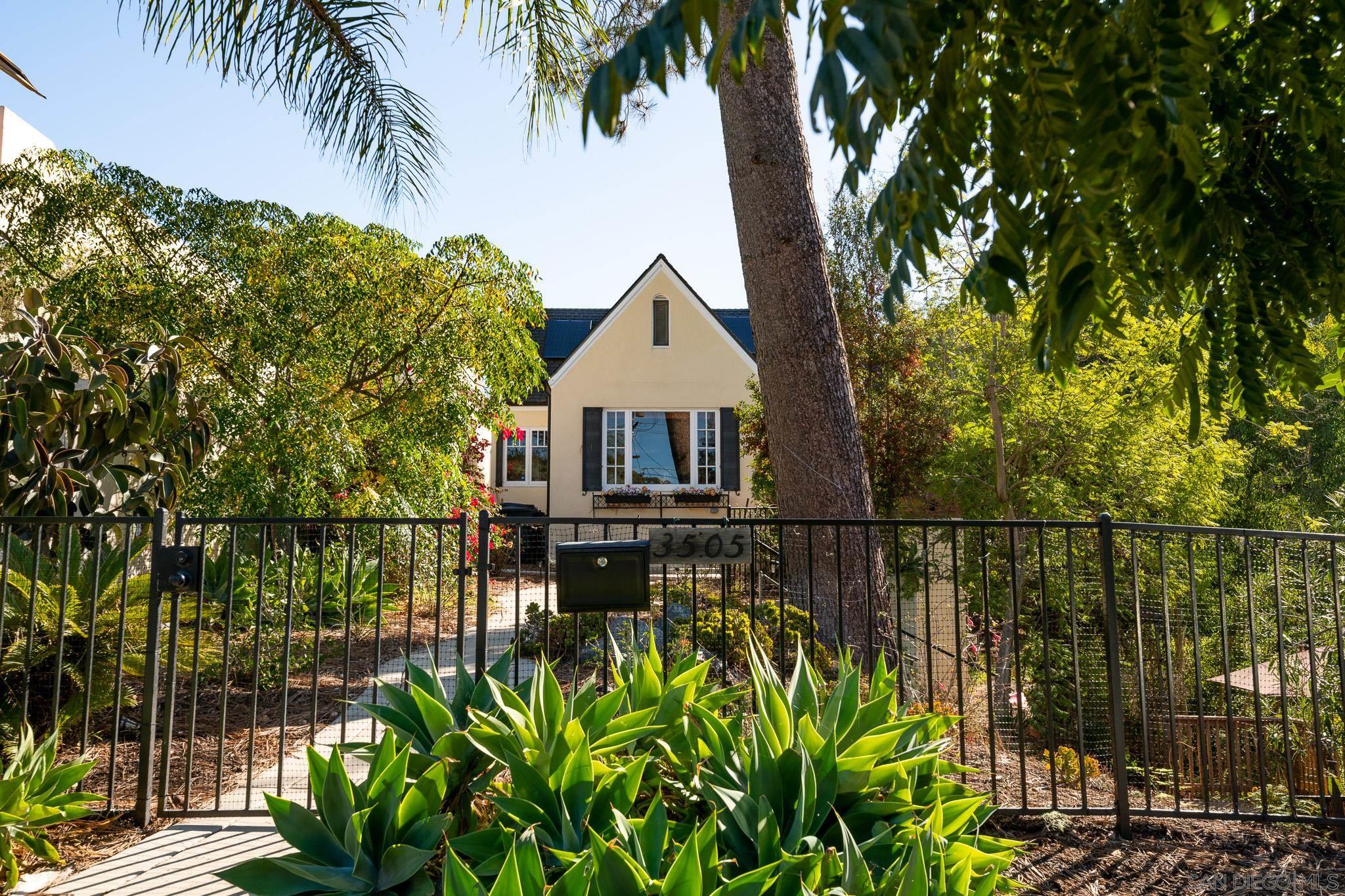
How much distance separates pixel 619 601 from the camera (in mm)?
3674

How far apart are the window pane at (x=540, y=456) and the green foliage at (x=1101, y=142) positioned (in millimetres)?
17337

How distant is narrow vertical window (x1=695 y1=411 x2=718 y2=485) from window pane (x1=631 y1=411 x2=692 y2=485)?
18 centimetres

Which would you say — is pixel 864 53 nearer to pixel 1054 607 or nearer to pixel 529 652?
pixel 529 652

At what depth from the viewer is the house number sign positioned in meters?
3.82

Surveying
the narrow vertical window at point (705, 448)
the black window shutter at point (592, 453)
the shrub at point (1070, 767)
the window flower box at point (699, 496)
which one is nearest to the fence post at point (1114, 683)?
the shrub at point (1070, 767)

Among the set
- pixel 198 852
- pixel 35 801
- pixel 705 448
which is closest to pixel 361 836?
pixel 198 852

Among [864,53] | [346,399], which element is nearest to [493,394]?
[346,399]

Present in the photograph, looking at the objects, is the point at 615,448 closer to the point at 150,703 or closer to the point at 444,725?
the point at 150,703

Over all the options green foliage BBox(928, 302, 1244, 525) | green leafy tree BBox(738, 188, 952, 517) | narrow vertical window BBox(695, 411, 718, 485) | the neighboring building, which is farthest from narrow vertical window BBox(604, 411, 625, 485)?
the neighboring building

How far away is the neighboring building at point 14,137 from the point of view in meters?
6.25

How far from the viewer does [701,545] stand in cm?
385

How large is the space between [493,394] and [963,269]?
7115mm

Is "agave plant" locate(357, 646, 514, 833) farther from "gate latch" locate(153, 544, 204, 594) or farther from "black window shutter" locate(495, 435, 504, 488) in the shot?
"black window shutter" locate(495, 435, 504, 488)

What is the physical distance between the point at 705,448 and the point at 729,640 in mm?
13159
